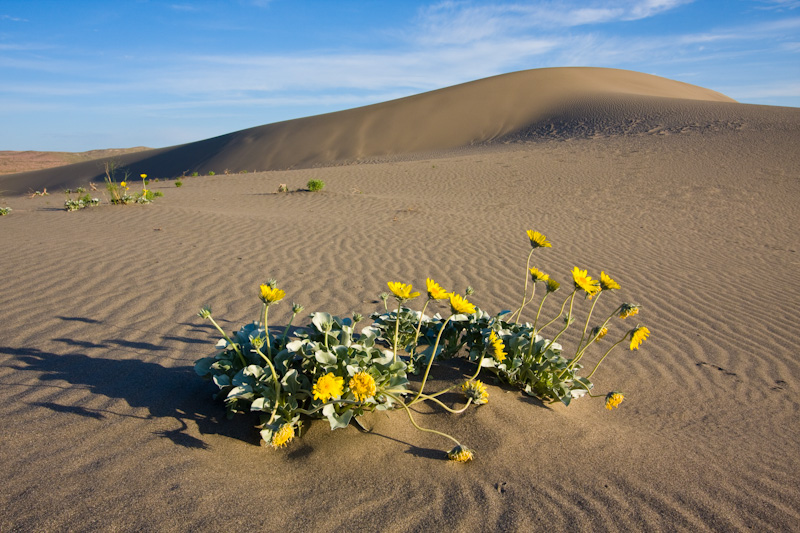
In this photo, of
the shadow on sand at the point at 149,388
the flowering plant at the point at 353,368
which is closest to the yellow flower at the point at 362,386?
the flowering plant at the point at 353,368

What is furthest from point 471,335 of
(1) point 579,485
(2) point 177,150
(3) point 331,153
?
(2) point 177,150

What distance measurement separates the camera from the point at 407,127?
36.0 meters

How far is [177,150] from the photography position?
4188cm

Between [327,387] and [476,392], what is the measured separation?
85 centimetres

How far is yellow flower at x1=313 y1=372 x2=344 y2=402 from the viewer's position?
1977 mm

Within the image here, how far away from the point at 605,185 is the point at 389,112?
29577mm

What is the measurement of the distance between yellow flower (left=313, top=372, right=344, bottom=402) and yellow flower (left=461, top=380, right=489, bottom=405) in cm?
75

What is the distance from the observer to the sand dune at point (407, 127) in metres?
31.4

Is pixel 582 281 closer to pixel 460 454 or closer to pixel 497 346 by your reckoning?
pixel 497 346

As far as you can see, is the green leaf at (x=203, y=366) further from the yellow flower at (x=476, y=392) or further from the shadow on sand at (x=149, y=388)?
the yellow flower at (x=476, y=392)

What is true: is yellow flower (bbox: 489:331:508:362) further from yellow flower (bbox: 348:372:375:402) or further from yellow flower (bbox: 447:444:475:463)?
yellow flower (bbox: 348:372:375:402)

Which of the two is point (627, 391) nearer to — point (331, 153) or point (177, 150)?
point (331, 153)

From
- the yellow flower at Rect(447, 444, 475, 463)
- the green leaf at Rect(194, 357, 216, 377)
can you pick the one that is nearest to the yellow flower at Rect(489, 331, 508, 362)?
the yellow flower at Rect(447, 444, 475, 463)

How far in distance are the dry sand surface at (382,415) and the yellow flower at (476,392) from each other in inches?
3.3
